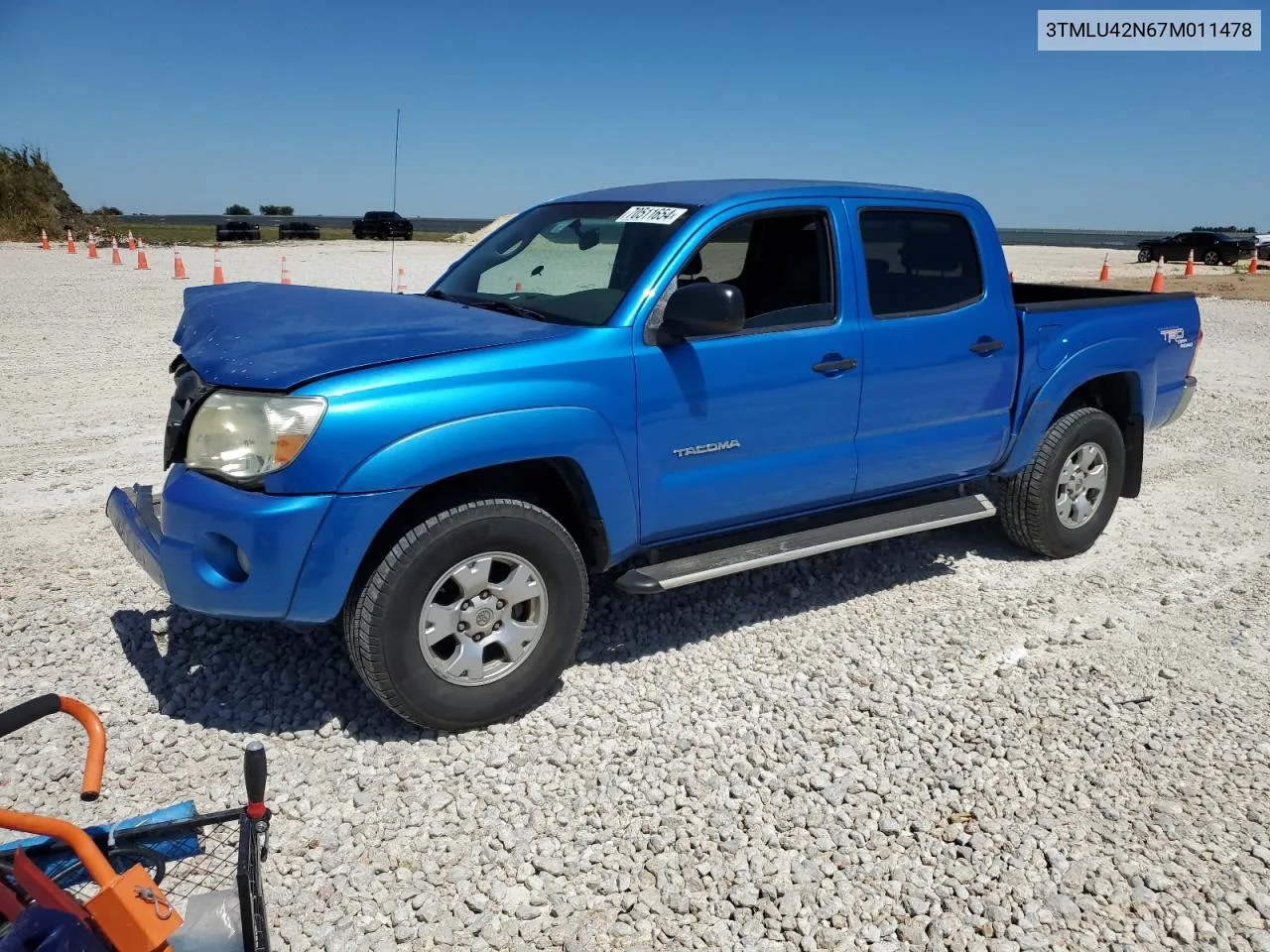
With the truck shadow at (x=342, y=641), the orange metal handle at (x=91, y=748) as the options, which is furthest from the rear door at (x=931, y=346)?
the orange metal handle at (x=91, y=748)

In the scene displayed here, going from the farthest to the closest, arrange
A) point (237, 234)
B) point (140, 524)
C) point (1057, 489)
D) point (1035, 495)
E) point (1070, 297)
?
1. point (237, 234)
2. point (1070, 297)
3. point (1057, 489)
4. point (1035, 495)
5. point (140, 524)

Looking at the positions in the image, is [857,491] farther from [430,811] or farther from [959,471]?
[430,811]

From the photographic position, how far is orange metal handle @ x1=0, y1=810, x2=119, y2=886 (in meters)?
1.90

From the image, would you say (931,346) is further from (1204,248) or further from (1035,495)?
(1204,248)

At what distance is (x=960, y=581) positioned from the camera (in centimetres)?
525

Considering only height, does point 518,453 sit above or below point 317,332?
below

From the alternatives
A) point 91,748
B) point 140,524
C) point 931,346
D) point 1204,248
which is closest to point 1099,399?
point 931,346

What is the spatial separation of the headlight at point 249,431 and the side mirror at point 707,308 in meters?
1.35

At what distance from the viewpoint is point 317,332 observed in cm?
358

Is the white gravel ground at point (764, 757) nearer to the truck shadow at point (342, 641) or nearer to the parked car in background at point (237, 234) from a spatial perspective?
the truck shadow at point (342, 641)

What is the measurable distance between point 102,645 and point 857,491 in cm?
337

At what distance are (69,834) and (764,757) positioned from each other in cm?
229

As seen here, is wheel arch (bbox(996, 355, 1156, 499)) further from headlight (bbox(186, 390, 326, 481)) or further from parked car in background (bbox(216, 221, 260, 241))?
parked car in background (bbox(216, 221, 260, 241))

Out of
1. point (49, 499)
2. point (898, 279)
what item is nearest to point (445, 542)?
point (898, 279)
